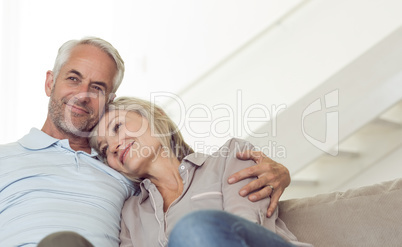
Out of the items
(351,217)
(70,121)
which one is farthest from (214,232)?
(70,121)

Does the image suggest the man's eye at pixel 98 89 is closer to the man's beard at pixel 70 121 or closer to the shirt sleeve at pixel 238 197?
the man's beard at pixel 70 121

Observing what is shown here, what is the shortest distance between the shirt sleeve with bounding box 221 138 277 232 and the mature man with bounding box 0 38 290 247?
0.08ft

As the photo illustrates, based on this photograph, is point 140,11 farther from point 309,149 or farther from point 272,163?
point 272,163

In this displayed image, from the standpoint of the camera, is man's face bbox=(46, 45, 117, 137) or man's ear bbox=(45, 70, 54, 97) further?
man's ear bbox=(45, 70, 54, 97)

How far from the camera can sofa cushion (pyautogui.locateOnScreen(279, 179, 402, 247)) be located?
4.70ft

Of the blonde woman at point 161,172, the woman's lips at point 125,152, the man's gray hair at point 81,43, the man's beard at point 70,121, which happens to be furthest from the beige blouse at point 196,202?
the man's gray hair at point 81,43

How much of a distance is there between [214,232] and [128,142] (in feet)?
3.04

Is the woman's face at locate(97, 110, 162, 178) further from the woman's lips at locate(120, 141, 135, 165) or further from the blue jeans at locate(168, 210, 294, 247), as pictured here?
the blue jeans at locate(168, 210, 294, 247)

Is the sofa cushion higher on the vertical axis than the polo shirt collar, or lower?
lower

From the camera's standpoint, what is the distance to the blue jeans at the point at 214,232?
82 cm

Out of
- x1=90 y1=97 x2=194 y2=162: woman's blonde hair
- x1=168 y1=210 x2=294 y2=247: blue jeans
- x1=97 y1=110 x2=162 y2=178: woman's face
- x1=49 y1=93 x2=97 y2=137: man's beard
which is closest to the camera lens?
x1=168 y1=210 x2=294 y2=247: blue jeans

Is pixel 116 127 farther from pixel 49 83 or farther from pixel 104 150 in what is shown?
pixel 49 83

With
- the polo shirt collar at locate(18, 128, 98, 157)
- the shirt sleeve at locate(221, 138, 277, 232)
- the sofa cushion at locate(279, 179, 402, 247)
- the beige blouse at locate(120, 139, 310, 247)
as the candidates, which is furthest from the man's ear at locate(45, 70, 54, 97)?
the sofa cushion at locate(279, 179, 402, 247)

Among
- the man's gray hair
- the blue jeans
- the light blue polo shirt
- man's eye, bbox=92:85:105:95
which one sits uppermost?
the man's gray hair
